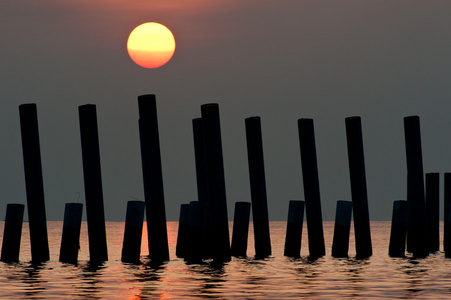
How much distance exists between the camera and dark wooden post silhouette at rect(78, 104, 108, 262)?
17.0m

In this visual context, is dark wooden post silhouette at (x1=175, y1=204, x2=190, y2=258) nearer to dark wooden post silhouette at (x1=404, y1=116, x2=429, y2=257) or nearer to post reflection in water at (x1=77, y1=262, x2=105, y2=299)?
post reflection in water at (x1=77, y1=262, x2=105, y2=299)

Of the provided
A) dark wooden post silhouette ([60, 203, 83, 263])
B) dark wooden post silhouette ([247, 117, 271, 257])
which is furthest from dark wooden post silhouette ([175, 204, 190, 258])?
dark wooden post silhouette ([60, 203, 83, 263])

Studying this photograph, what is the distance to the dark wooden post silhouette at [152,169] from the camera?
17156 mm

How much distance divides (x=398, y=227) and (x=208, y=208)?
4458mm

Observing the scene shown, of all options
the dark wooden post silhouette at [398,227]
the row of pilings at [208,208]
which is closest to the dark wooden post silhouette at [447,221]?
the row of pilings at [208,208]

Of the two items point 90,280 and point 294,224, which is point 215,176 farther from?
point 294,224

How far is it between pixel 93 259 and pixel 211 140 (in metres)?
3.44

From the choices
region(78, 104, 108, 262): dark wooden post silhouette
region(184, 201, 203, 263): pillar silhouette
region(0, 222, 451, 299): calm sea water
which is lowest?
region(0, 222, 451, 299): calm sea water

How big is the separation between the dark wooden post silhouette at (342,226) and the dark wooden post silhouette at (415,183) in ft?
4.54

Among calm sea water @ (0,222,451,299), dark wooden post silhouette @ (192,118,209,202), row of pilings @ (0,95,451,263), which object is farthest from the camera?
dark wooden post silhouette @ (192,118,209,202)

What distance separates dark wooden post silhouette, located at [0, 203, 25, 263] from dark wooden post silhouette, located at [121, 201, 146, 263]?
94.4 inches

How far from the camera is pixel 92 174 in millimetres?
17031

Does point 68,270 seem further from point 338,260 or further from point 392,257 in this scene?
point 392,257

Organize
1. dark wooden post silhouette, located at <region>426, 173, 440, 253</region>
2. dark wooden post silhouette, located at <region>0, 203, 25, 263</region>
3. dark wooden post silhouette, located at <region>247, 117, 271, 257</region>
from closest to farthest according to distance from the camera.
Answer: dark wooden post silhouette, located at <region>0, 203, 25, 263</region>
dark wooden post silhouette, located at <region>247, 117, 271, 257</region>
dark wooden post silhouette, located at <region>426, 173, 440, 253</region>
